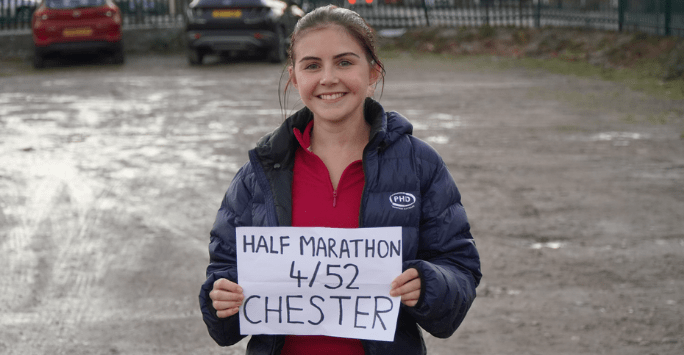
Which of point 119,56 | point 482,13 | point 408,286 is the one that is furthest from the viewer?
point 482,13

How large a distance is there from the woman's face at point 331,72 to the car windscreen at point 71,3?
583 inches

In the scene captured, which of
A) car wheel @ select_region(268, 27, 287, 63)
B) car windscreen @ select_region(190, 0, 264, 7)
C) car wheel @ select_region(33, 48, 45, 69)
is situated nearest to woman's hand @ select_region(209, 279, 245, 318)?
car windscreen @ select_region(190, 0, 264, 7)

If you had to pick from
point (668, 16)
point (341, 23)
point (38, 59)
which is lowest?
point (38, 59)

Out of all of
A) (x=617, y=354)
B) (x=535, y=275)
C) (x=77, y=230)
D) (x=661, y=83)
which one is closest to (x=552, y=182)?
(x=535, y=275)

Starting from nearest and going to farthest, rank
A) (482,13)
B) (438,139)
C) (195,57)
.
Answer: (438,139) → (195,57) → (482,13)

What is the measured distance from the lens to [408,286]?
209 centimetres

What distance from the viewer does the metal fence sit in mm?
14961

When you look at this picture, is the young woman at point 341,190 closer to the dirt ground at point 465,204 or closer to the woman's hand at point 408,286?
the woman's hand at point 408,286

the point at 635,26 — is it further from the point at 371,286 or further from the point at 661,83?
the point at 371,286

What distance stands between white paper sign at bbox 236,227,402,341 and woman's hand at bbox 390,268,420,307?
0.12ft

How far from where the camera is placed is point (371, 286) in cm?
216

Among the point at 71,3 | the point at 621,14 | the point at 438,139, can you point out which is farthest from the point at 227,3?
the point at 438,139

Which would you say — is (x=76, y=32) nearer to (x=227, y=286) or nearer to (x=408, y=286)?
(x=227, y=286)

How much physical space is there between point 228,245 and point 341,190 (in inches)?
13.6
